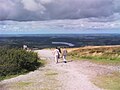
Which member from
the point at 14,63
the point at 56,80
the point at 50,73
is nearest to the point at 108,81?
the point at 56,80

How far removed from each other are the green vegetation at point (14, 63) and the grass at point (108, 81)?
7.26 metres

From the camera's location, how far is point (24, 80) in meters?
24.5

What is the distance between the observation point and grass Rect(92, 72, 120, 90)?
2140 cm

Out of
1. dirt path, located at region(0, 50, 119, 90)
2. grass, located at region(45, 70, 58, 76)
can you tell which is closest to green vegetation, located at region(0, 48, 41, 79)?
dirt path, located at region(0, 50, 119, 90)

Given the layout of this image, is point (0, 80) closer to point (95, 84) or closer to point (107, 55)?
point (95, 84)

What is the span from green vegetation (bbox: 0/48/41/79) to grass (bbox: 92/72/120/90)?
7260 mm

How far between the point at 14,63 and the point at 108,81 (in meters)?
9.35

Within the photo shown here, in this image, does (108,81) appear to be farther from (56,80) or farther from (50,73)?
(50,73)

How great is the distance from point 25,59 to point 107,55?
1450cm

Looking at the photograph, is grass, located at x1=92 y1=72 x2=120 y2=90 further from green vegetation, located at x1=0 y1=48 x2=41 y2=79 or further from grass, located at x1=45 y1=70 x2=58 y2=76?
green vegetation, located at x1=0 y1=48 x2=41 y2=79

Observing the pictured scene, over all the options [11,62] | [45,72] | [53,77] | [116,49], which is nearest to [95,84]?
[53,77]

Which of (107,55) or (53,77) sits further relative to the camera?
(107,55)

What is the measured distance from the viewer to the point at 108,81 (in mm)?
23469

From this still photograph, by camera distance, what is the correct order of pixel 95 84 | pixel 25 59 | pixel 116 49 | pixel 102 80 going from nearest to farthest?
pixel 95 84
pixel 102 80
pixel 25 59
pixel 116 49
